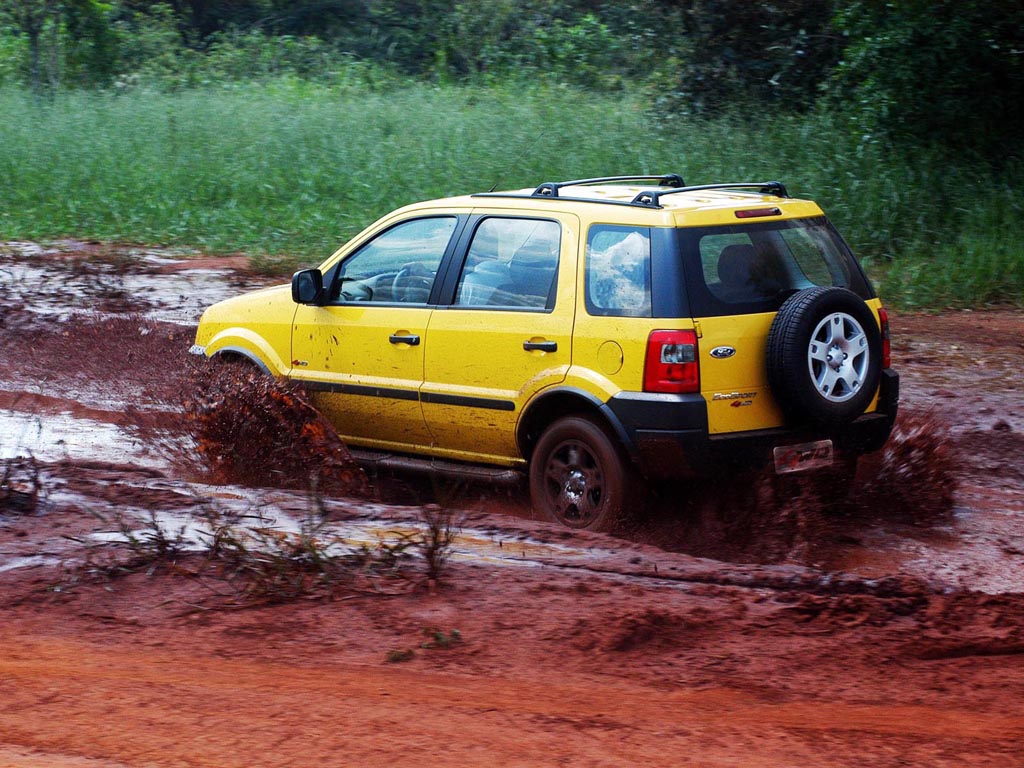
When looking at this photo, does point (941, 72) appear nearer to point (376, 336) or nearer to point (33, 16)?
point (376, 336)

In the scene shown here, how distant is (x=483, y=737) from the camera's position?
13.1 feet

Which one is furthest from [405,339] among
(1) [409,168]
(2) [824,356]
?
(1) [409,168]

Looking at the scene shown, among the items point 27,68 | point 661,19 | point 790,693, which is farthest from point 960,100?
point 27,68

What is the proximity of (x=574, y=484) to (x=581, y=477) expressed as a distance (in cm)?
5

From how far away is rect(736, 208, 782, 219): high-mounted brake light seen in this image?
614 centimetres

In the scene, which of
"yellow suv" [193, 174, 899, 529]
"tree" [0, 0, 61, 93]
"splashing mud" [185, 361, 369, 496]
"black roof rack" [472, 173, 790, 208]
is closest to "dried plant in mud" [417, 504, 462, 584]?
"yellow suv" [193, 174, 899, 529]

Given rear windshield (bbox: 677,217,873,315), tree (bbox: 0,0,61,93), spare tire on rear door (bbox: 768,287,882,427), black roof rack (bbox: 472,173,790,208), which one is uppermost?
tree (bbox: 0,0,61,93)

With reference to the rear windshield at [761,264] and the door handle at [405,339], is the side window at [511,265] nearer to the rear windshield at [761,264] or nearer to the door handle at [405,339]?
the door handle at [405,339]

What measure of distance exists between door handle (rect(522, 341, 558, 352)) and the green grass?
6.59 metres

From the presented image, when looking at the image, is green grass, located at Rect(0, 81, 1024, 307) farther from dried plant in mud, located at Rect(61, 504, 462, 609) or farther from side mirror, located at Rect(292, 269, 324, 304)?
dried plant in mud, located at Rect(61, 504, 462, 609)

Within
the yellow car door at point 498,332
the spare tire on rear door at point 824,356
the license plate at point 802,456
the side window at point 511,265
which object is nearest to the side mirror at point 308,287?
the yellow car door at point 498,332

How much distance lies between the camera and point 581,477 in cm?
634

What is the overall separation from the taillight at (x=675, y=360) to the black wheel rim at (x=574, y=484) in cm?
58

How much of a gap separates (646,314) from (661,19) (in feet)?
45.4
